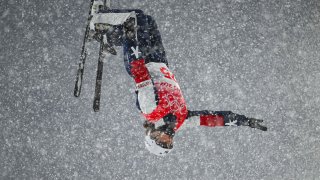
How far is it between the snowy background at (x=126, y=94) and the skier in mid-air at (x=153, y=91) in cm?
78

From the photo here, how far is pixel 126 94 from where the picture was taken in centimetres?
226

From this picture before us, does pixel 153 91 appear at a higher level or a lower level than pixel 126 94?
higher

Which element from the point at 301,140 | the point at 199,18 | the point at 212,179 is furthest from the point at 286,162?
the point at 199,18

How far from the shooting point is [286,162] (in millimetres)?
2465

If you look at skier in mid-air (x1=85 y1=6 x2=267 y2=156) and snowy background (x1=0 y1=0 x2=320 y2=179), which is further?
snowy background (x1=0 y1=0 x2=320 y2=179)

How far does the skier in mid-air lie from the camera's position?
1335mm

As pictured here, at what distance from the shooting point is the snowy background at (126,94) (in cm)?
226

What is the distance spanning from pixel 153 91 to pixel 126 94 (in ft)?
3.17

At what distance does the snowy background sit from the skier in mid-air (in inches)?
30.8

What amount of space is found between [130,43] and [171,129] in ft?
1.53

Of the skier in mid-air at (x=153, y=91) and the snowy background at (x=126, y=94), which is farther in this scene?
the snowy background at (x=126, y=94)

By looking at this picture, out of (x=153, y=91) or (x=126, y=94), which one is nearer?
(x=153, y=91)

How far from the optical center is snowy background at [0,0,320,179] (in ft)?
7.41

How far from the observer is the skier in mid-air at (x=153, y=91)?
4.38 feet
